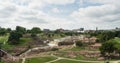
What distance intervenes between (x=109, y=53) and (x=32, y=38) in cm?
7114

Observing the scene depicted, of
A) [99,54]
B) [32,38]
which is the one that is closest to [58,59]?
[99,54]

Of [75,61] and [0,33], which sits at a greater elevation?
[0,33]

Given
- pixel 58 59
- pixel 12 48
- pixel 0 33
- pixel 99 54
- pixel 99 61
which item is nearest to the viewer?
pixel 99 61

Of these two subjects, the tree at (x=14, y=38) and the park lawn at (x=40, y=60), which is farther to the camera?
the tree at (x=14, y=38)

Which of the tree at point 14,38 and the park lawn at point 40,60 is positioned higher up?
the tree at point 14,38

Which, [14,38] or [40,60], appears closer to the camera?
[40,60]

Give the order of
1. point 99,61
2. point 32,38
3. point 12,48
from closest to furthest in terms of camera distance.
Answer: point 99,61 → point 12,48 → point 32,38

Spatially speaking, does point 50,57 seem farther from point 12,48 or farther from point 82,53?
point 12,48

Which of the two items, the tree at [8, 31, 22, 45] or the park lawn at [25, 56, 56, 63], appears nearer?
the park lawn at [25, 56, 56, 63]

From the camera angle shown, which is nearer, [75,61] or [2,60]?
[75,61]

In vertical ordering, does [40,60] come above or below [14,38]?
below

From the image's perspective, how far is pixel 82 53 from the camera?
3797 inches

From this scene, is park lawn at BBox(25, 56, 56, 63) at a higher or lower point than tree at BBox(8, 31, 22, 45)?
lower

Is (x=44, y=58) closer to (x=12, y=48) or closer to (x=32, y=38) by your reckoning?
(x=12, y=48)
